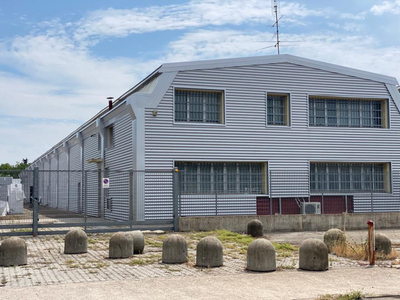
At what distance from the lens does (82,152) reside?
3362cm

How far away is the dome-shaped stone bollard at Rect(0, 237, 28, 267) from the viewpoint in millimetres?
12117

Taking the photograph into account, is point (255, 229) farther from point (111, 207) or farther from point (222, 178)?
point (111, 207)

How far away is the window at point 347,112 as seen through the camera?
87.1ft

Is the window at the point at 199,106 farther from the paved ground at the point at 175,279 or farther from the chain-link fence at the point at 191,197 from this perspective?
the paved ground at the point at 175,279

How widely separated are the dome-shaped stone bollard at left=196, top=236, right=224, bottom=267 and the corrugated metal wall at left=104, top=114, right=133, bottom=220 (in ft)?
33.8

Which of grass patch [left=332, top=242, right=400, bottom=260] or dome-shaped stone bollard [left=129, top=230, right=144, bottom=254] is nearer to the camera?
grass patch [left=332, top=242, right=400, bottom=260]

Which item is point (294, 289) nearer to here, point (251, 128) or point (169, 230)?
point (169, 230)

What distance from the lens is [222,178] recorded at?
24.2m

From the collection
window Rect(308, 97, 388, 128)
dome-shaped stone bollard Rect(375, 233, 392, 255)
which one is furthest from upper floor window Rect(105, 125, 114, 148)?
dome-shaped stone bollard Rect(375, 233, 392, 255)

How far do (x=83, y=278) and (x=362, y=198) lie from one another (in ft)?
60.1

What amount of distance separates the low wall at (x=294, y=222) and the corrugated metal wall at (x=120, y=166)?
11.1 feet

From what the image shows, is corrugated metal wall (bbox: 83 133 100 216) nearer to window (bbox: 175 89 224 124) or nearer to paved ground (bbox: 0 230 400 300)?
window (bbox: 175 89 224 124)

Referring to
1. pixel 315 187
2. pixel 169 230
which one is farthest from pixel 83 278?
pixel 315 187

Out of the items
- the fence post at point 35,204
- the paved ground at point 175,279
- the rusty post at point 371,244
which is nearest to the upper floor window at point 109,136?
the fence post at point 35,204
